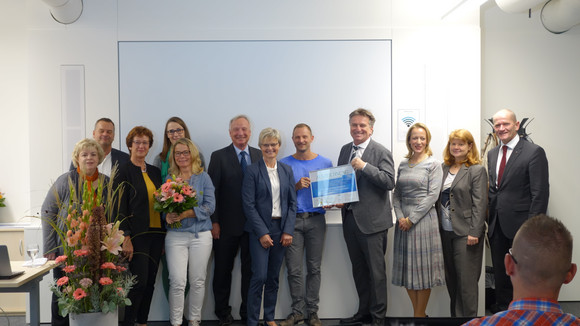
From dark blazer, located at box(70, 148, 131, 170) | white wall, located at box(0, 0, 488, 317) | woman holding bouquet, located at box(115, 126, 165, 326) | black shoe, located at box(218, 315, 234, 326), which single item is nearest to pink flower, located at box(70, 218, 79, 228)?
woman holding bouquet, located at box(115, 126, 165, 326)

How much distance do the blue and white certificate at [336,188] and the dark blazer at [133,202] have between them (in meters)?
1.51

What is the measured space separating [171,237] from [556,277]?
10.7 feet

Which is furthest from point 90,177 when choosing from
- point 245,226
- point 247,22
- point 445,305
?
point 445,305

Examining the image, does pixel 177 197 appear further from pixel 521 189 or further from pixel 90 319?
pixel 521 189

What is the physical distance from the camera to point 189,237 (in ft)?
13.7

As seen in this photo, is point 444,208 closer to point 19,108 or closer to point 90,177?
point 90,177

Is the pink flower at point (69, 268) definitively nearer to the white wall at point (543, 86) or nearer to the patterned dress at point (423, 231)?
the patterned dress at point (423, 231)

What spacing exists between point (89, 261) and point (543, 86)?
5.11 meters

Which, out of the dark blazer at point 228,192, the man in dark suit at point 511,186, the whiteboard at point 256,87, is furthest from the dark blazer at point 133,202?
the man in dark suit at point 511,186

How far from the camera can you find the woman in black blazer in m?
4.24

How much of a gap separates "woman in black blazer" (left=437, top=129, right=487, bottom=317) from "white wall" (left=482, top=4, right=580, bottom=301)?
1.41 meters

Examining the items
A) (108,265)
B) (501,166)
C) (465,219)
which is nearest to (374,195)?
(465,219)

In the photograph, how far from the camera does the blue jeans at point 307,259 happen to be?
4488 mm

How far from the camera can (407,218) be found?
14.2 feet
